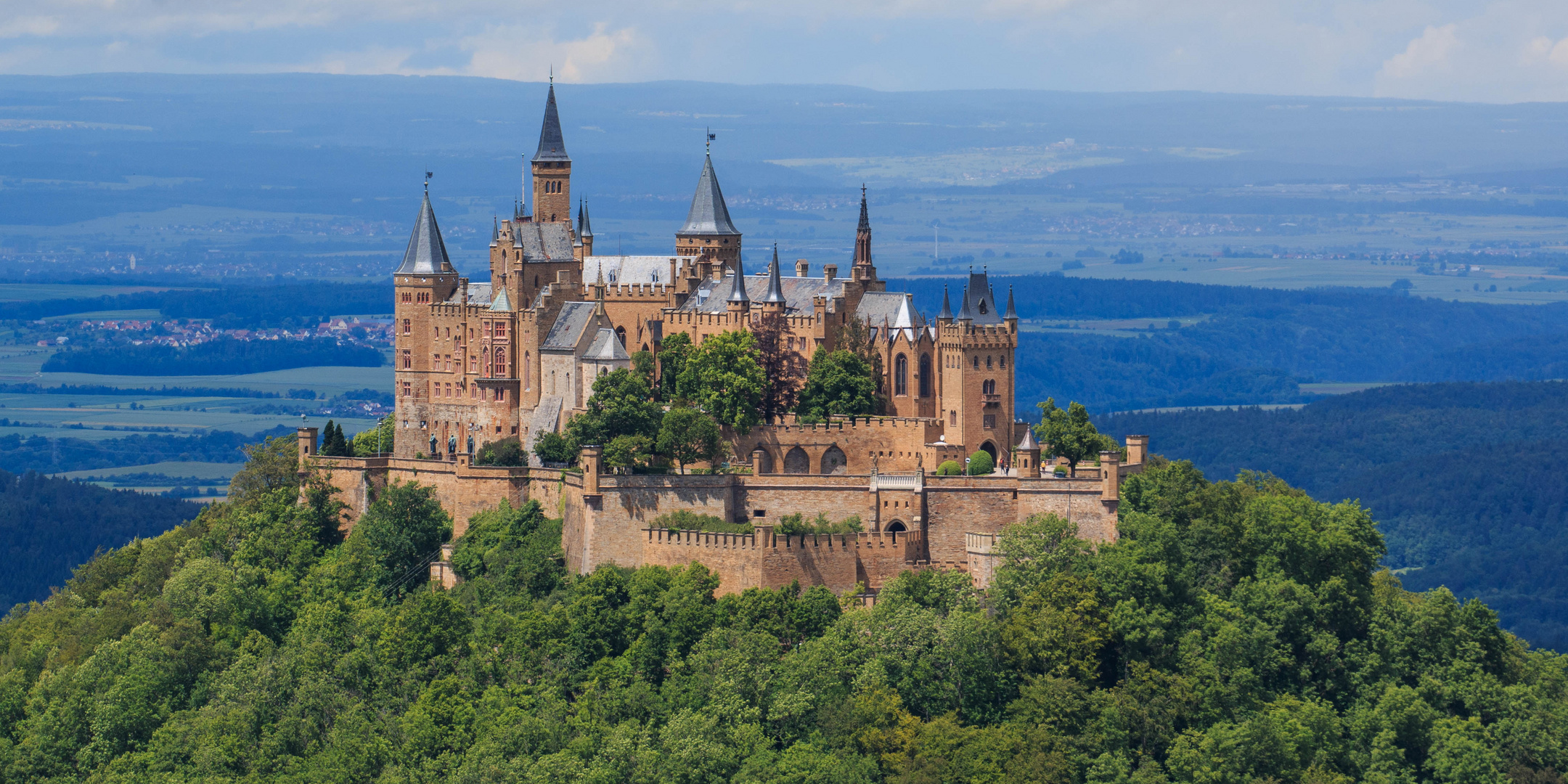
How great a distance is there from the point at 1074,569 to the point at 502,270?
1205 inches

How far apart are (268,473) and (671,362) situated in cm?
1766

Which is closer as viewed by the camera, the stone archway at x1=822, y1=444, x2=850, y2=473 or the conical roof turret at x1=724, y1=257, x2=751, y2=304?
the stone archway at x1=822, y1=444, x2=850, y2=473

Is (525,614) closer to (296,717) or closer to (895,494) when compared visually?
(296,717)

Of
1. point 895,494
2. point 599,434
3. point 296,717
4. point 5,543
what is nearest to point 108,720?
point 296,717

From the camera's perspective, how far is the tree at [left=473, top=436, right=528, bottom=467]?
302 feet

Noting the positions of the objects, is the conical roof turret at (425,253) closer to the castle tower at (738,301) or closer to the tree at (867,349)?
the castle tower at (738,301)

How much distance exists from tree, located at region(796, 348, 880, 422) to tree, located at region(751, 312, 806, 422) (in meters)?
0.96

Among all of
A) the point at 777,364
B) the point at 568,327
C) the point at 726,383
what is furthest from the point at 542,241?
the point at 726,383

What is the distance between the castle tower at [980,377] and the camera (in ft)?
290

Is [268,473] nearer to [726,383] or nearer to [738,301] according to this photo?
[726,383]

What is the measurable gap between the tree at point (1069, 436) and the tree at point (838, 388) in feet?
22.4

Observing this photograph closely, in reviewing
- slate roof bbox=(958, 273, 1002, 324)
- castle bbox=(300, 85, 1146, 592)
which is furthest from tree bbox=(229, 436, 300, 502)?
slate roof bbox=(958, 273, 1002, 324)

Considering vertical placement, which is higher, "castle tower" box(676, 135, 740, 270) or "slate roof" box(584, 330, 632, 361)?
→ "castle tower" box(676, 135, 740, 270)

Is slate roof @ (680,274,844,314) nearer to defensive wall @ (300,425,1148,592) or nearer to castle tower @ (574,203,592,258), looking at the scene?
castle tower @ (574,203,592,258)
